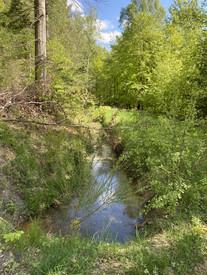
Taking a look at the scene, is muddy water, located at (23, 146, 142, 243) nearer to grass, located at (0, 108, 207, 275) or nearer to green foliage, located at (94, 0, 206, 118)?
grass, located at (0, 108, 207, 275)

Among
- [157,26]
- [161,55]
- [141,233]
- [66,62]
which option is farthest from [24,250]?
[157,26]


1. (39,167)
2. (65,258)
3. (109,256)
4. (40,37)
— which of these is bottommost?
(109,256)

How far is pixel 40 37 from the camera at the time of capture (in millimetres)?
7695

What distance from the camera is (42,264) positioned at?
2.29 m

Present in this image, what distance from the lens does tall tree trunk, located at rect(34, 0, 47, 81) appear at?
743 cm

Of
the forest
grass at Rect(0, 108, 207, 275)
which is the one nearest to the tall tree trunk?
the forest

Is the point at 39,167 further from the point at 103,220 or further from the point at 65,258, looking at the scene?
the point at 65,258

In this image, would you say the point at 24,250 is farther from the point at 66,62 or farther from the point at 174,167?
the point at 66,62

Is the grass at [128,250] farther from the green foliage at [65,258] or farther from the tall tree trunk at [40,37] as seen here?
the tall tree trunk at [40,37]

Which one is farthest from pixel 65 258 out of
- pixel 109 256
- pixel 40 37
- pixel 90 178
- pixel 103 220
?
pixel 40 37

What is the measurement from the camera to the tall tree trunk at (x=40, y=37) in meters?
7.43

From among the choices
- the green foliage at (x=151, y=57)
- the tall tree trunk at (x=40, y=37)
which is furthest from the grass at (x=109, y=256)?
the green foliage at (x=151, y=57)

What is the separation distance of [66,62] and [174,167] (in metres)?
5.64

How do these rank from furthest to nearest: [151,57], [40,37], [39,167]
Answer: [151,57] < [40,37] < [39,167]
